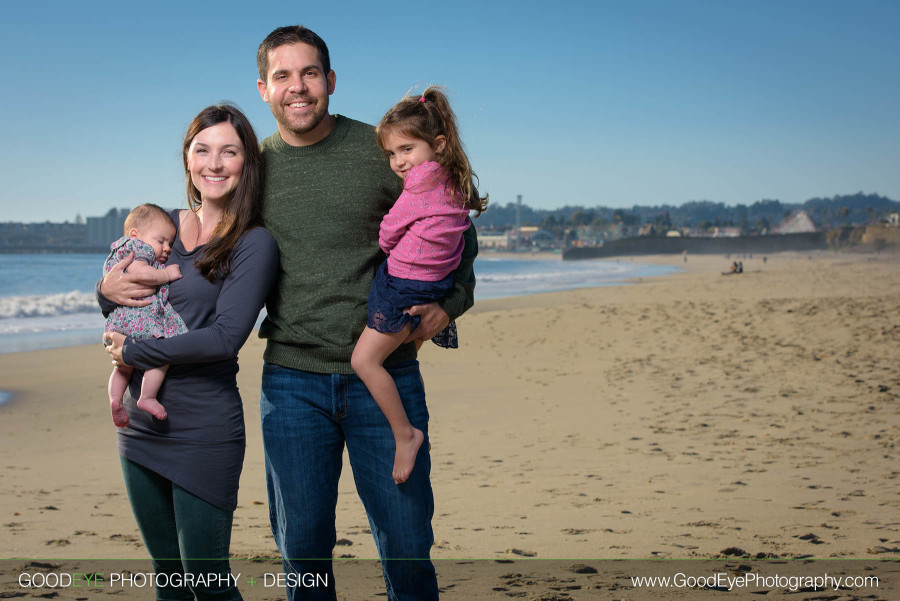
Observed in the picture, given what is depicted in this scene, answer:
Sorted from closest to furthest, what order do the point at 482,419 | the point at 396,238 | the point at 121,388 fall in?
the point at 121,388, the point at 396,238, the point at 482,419

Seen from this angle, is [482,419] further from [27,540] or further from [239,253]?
[239,253]

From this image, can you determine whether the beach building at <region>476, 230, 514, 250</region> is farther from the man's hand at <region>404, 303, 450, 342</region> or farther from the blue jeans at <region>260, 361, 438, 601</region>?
the blue jeans at <region>260, 361, 438, 601</region>

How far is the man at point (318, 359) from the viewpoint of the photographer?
8.52 ft

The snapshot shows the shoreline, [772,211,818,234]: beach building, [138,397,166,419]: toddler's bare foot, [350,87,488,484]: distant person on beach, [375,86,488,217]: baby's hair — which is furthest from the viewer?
[772,211,818,234]: beach building

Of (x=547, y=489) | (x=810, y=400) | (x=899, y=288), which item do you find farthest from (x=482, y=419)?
(x=899, y=288)

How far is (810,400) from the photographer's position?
8891mm

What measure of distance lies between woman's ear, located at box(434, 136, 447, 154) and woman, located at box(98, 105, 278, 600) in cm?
67

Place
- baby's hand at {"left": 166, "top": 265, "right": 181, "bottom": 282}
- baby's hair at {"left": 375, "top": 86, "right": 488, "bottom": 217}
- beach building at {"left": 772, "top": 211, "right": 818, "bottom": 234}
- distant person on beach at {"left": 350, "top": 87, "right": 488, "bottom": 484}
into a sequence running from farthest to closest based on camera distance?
1. beach building at {"left": 772, "top": 211, "right": 818, "bottom": 234}
2. baby's hair at {"left": 375, "top": 86, "right": 488, "bottom": 217}
3. distant person on beach at {"left": 350, "top": 87, "right": 488, "bottom": 484}
4. baby's hand at {"left": 166, "top": 265, "right": 181, "bottom": 282}

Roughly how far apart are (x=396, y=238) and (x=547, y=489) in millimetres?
3823

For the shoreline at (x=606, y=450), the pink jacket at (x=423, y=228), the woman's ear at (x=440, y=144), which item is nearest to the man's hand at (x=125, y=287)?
the pink jacket at (x=423, y=228)

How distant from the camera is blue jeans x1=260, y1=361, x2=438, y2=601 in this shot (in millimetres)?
2594

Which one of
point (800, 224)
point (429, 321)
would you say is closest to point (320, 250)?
point (429, 321)

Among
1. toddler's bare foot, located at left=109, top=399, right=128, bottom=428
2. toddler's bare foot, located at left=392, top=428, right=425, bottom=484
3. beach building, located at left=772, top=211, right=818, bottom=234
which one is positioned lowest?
toddler's bare foot, located at left=392, top=428, right=425, bottom=484

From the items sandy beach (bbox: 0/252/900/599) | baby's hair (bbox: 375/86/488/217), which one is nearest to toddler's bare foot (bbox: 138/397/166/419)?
baby's hair (bbox: 375/86/488/217)
